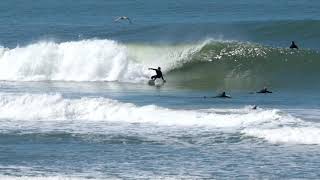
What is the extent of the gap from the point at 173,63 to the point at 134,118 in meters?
14.9

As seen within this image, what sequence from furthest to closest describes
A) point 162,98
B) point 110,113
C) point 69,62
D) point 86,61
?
point 69,62
point 86,61
point 162,98
point 110,113

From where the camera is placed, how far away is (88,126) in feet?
69.6

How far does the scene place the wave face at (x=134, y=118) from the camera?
19.5m

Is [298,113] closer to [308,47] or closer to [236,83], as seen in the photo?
[236,83]

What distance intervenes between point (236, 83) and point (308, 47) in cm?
799

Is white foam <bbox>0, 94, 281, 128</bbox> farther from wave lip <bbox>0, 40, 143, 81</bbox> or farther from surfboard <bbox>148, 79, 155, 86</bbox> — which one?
wave lip <bbox>0, 40, 143, 81</bbox>

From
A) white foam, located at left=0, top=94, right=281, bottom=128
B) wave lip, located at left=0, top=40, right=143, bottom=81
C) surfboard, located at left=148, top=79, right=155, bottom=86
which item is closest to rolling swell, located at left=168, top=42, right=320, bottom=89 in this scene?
surfboard, located at left=148, top=79, right=155, bottom=86

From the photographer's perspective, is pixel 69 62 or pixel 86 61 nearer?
pixel 86 61

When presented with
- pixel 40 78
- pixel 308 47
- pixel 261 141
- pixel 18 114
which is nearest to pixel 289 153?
pixel 261 141

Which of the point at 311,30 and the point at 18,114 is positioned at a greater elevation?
the point at 311,30

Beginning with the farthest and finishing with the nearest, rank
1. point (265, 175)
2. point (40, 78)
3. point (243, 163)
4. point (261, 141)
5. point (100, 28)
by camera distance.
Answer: point (100, 28) < point (40, 78) < point (261, 141) < point (243, 163) < point (265, 175)

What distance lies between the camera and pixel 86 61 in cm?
3628

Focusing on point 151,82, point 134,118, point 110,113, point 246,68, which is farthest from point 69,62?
point 134,118

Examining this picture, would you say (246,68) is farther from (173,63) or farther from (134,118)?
(134,118)
